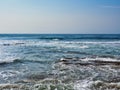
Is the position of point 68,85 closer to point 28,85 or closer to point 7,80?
point 28,85

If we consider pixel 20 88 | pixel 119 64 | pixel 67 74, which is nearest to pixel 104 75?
pixel 67 74

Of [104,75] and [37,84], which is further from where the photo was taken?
[104,75]

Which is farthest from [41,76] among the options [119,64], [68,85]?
[119,64]

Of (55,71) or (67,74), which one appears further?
(55,71)

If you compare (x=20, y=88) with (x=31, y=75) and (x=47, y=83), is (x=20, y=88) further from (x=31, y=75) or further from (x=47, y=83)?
(x=31, y=75)

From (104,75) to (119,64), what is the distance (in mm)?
3876

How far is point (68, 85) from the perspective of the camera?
32.1 ft

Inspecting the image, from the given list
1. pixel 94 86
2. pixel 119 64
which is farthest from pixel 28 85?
pixel 119 64

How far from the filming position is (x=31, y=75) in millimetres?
12031

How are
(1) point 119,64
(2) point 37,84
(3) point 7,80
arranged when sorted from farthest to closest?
(1) point 119,64 < (3) point 7,80 < (2) point 37,84

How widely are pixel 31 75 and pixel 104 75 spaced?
13.2 feet

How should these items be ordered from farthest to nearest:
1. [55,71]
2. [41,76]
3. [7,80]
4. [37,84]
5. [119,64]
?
[119,64] → [55,71] → [41,76] → [7,80] → [37,84]

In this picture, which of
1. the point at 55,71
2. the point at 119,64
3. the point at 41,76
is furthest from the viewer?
the point at 119,64

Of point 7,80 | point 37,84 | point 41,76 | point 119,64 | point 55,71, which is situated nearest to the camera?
point 37,84
